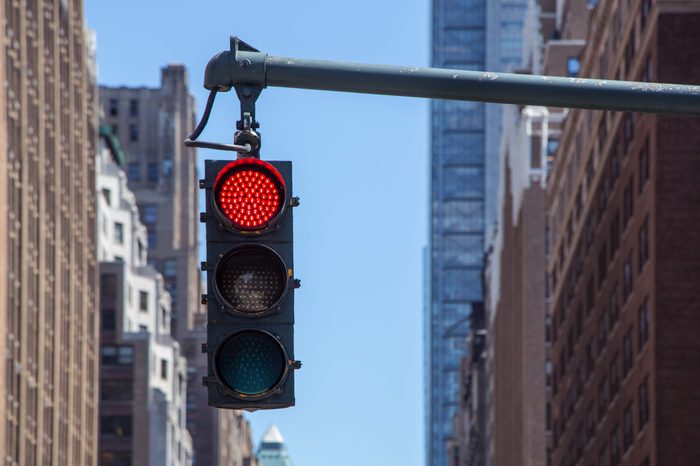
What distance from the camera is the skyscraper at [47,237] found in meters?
94.6

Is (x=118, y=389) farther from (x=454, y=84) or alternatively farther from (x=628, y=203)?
(x=454, y=84)

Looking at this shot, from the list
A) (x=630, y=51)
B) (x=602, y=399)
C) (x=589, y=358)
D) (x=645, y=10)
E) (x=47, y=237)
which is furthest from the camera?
(x=47, y=237)

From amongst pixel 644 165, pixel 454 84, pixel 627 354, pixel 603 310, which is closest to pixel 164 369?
pixel 603 310

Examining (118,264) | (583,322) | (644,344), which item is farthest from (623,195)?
(118,264)

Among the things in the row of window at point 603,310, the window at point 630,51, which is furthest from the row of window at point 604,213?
the window at point 630,51

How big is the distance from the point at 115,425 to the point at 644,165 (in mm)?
87600

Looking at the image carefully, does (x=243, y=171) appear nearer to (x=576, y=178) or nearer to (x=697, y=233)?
(x=697, y=233)

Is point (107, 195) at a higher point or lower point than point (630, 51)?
lower

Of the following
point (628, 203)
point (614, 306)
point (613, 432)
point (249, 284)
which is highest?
point (628, 203)

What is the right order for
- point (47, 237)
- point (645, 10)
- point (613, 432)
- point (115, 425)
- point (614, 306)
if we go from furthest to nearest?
point (115, 425) < point (47, 237) < point (614, 306) < point (613, 432) < point (645, 10)

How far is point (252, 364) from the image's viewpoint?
13.3m

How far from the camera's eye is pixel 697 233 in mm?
79500

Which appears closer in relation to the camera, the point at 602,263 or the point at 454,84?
the point at 454,84

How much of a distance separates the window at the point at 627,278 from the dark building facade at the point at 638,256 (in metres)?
0.09
